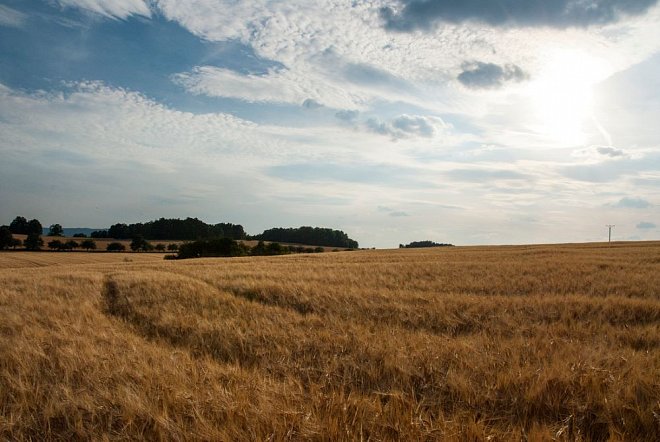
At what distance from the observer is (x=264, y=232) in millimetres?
146500

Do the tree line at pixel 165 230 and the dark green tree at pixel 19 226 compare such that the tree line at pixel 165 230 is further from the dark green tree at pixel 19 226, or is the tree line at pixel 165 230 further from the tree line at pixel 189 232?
the dark green tree at pixel 19 226

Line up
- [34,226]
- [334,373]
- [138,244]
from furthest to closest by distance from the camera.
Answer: [34,226], [138,244], [334,373]

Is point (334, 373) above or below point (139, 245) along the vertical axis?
above

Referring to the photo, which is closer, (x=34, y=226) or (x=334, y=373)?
(x=334, y=373)

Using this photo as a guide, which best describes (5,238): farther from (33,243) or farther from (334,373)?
(334,373)

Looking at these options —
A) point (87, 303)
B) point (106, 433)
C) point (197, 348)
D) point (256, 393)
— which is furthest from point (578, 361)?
point (87, 303)

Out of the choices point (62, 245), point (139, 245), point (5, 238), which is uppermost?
point (5, 238)

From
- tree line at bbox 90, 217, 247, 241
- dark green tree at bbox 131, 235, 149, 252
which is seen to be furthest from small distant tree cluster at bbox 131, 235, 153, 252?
tree line at bbox 90, 217, 247, 241

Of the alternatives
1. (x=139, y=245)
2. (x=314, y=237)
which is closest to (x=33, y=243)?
(x=139, y=245)

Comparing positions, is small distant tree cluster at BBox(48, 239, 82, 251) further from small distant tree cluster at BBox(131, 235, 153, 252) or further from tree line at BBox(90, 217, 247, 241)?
tree line at BBox(90, 217, 247, 241)

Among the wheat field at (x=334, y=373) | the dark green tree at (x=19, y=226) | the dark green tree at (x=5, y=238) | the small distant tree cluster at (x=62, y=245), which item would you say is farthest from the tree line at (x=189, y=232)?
the wheat field at (x=334, y=373)

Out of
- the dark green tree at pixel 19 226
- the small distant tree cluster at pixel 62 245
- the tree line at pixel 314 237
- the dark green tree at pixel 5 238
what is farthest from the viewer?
the tree line at pixel 314 237

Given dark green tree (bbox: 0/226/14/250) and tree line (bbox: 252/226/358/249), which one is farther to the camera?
tree line (bbox: 252/226/358/249)

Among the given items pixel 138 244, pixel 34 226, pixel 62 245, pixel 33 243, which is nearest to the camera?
pixel 33 243
